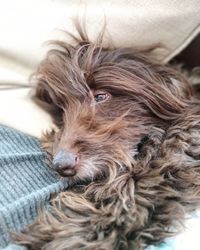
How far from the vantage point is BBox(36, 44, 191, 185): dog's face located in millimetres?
2117

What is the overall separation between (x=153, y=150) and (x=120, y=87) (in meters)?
0.28

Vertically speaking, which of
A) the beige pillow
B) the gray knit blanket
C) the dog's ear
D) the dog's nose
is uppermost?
the beige pillow

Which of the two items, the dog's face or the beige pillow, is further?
the beige pillow

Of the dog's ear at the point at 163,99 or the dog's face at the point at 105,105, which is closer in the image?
the dog's face at the point at 105,105

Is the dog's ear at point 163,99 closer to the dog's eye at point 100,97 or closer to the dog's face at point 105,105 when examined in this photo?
the dog's face at point 105,105

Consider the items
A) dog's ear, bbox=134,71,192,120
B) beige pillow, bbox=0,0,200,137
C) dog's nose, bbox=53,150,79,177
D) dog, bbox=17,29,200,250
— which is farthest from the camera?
beige pillow, bbox=0,0,200,137

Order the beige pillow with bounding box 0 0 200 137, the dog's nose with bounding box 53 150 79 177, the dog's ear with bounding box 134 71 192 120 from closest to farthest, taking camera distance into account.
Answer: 1. the dog's nose with bounding box 53 150 79 177
2. the dog's ear with bounding box 134 71 192 120
3. the beige pillow with bounding box 0 0 200 137

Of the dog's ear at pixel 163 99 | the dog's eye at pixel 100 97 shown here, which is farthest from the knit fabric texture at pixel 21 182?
the dog's ear at pixel 163 99

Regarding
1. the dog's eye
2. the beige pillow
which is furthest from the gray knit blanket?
the dog's eye

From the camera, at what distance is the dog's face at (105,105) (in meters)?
2.12

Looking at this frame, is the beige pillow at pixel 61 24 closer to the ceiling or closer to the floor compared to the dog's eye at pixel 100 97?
closer to the ceiling

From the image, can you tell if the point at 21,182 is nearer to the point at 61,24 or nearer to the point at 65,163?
the point at 65,163

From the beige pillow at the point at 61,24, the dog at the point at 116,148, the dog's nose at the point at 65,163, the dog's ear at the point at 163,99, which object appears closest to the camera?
the dog at the point at 116,148

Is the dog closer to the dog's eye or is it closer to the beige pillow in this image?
the dog's eye
